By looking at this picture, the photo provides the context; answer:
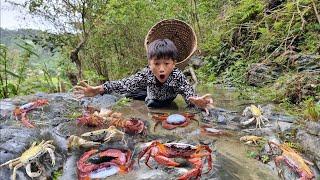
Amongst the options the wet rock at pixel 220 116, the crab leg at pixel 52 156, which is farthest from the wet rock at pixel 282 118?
the crab leg at pixel 52 156

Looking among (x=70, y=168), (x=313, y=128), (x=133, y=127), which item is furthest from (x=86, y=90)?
(x=313, y=128)

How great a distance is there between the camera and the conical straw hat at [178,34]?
21.1 feet

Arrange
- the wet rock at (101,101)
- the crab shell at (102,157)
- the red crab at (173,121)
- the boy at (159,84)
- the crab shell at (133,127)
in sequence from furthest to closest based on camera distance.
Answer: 1. the wet rock at (101,101)
2. the boy at (159,84)
3. the red crab at (173,121)
4. the crab shell at (133,127)
5. the crab shell at (102,157)

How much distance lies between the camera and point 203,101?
15.2 feet

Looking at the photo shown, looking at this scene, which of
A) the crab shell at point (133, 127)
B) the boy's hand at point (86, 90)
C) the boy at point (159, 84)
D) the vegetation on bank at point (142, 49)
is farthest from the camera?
the vegetation on bank at point (142, 49)

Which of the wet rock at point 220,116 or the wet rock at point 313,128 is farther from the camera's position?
the wet rock at point 220,116

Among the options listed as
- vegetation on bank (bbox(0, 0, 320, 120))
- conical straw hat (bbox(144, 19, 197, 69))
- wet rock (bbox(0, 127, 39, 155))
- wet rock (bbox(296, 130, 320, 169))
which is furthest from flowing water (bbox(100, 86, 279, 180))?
vegetation on bank (bbox(0, 0, 320, 120))

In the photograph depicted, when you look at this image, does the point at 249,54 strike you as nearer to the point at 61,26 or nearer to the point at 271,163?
the point at 61,26

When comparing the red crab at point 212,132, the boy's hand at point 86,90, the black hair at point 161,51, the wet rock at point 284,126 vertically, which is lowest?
the red crab at point 212,132

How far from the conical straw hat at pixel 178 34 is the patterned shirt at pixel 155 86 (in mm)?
1278

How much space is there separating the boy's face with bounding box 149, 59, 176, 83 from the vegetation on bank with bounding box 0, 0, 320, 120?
164 centimetres

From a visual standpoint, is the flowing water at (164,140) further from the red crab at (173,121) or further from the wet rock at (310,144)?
the wet rock at (310,144)

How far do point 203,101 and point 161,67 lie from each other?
2.07 ft

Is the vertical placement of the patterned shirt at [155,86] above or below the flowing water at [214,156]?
above
